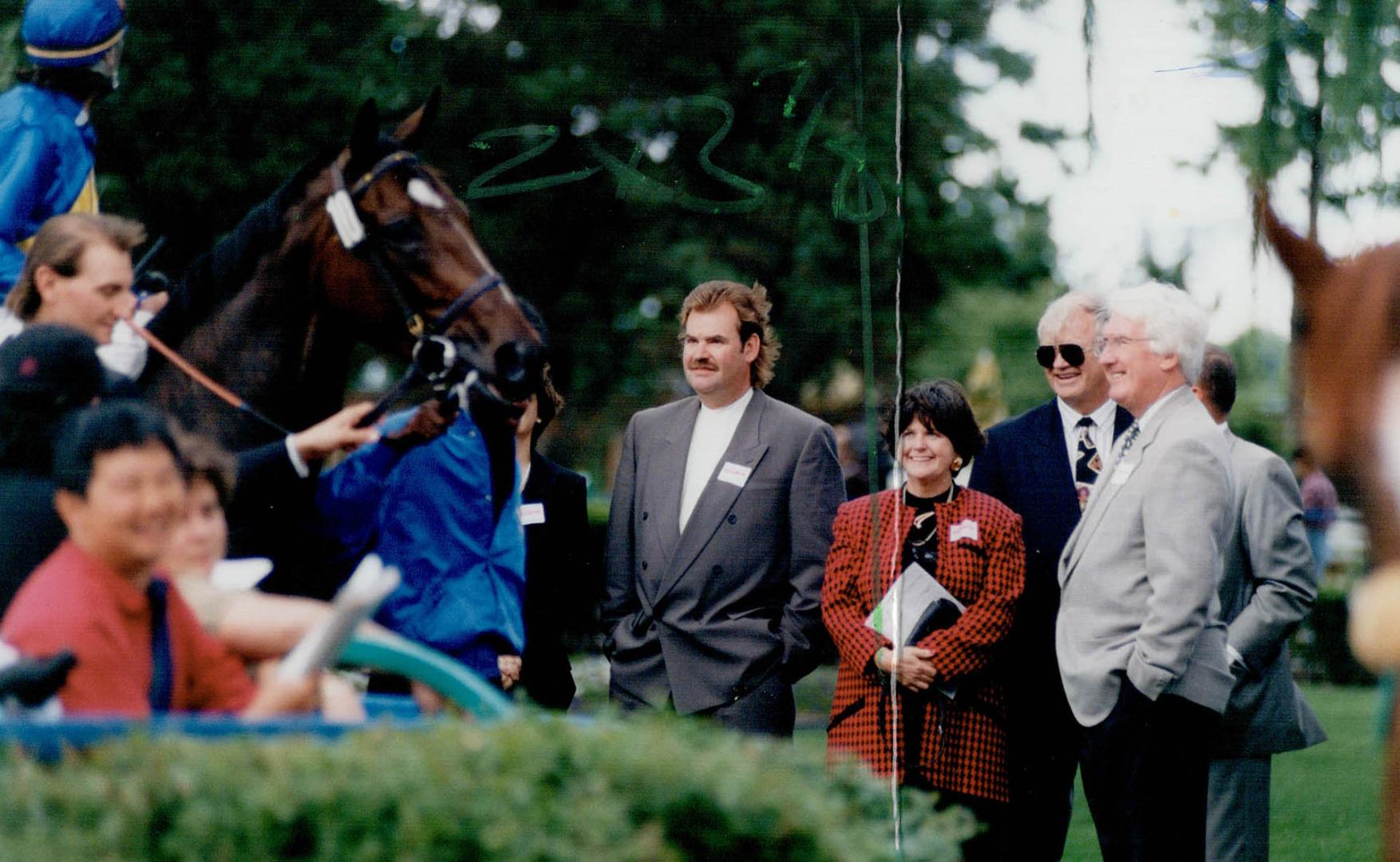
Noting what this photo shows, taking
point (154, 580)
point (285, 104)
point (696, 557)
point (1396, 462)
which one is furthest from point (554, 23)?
point (1396, 462)

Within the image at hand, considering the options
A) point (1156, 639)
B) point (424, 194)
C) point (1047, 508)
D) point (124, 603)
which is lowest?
point (1156, 639)

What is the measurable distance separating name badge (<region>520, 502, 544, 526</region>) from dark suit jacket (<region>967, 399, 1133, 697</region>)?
1309 millimetres

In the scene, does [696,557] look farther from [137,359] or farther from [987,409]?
[987,409]

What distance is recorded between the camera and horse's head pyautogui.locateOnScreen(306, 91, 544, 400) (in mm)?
3809

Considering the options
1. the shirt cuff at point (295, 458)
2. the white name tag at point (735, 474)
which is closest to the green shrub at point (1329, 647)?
the white name tag at point (735, 474)

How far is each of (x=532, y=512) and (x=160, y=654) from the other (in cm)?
244

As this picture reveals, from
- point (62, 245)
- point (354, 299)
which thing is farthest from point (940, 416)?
point (62, 245)

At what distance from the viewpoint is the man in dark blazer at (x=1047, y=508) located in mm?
4676

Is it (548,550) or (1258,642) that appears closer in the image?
(1258,642)

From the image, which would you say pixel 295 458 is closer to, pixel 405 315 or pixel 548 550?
pixel 405 315

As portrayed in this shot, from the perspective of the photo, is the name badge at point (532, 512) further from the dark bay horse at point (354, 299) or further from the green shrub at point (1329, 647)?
the green shrub at point (1329, 647)

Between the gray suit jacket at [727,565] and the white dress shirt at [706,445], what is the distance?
0.02m

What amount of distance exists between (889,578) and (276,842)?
284 cm

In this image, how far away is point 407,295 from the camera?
385 cm
